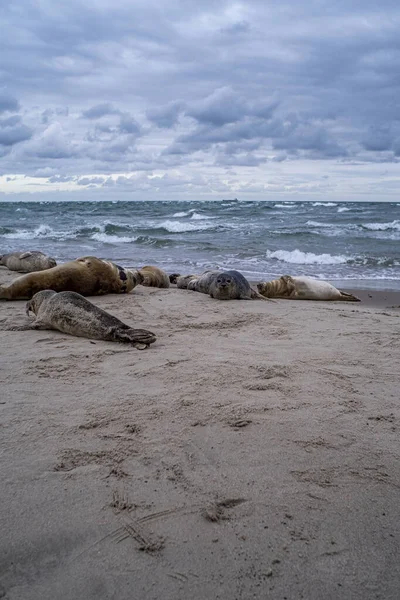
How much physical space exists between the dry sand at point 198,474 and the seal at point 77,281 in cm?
297

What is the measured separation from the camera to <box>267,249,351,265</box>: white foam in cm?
1436

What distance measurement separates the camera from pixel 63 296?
556cm

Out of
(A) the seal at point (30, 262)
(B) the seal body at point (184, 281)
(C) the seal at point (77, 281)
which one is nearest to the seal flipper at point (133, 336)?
(C) the seal at point (77, 281)

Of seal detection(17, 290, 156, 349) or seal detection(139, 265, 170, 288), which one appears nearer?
seal detection(17, 290, 156, 349)

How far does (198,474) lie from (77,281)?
566 centimetres

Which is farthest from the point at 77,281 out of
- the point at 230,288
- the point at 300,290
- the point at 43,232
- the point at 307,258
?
the point at 43,232

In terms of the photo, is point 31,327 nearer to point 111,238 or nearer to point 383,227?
point 111,238

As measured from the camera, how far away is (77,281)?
25.2ft

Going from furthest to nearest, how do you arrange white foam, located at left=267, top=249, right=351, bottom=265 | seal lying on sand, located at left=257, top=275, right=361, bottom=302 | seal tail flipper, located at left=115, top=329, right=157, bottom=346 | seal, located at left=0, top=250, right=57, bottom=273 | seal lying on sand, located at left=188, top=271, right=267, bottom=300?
white foam, located at left=267, top=249, right=351, bottom=265, seal, located at left=0, top=250, right=57, bottom=273, seal lying on sand, located at left=257, top=275, right=361, bottom=302, seal lying on sand, located at left=188, top=271, right=267, bottom=300, seal tail flipper, located at left=115, top=329, right=157, bottom=346

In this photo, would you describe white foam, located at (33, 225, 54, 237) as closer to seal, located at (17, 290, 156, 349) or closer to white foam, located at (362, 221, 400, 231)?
white foam, located at (362, 221, 400, 231)

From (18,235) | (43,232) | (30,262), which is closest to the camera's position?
(30,262)

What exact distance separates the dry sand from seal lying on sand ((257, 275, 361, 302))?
14.0ft

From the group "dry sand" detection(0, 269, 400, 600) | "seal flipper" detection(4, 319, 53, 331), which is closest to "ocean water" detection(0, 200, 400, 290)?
"seal flipper" detection(4, 319, 53, 331)

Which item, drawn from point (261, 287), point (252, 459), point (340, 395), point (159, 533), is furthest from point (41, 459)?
point (261, 287)
